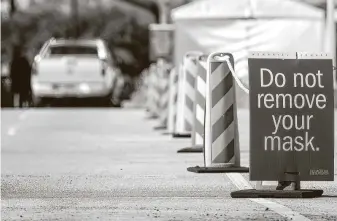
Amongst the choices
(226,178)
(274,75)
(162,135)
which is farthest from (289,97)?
(162,135)

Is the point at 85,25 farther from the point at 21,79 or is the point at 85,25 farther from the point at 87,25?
the point at 21,79

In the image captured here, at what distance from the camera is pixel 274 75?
1308 centimetres

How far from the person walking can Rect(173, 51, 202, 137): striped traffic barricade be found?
16489mm

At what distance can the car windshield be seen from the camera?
39.2 m

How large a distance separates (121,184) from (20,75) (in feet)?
85.5

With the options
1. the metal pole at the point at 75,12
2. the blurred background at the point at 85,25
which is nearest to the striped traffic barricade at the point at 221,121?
the blurred background at the point at 85,25

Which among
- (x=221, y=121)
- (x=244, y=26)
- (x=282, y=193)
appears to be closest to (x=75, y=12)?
(x=244, y=26)

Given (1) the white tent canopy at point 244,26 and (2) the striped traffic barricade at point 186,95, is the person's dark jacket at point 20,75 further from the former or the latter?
(2) the striped traffic barricade at point 186,95

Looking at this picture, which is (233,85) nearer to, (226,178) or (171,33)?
(226,178)

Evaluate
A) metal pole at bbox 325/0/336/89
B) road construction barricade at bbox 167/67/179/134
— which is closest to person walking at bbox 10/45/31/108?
metal pole at bbox 325/0/336/89

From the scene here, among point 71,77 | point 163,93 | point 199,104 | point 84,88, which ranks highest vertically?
point 199,104

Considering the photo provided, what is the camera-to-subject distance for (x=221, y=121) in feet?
51.7

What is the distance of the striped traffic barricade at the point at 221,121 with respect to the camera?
15.7 m

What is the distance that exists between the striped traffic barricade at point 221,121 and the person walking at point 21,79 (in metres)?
23.3
